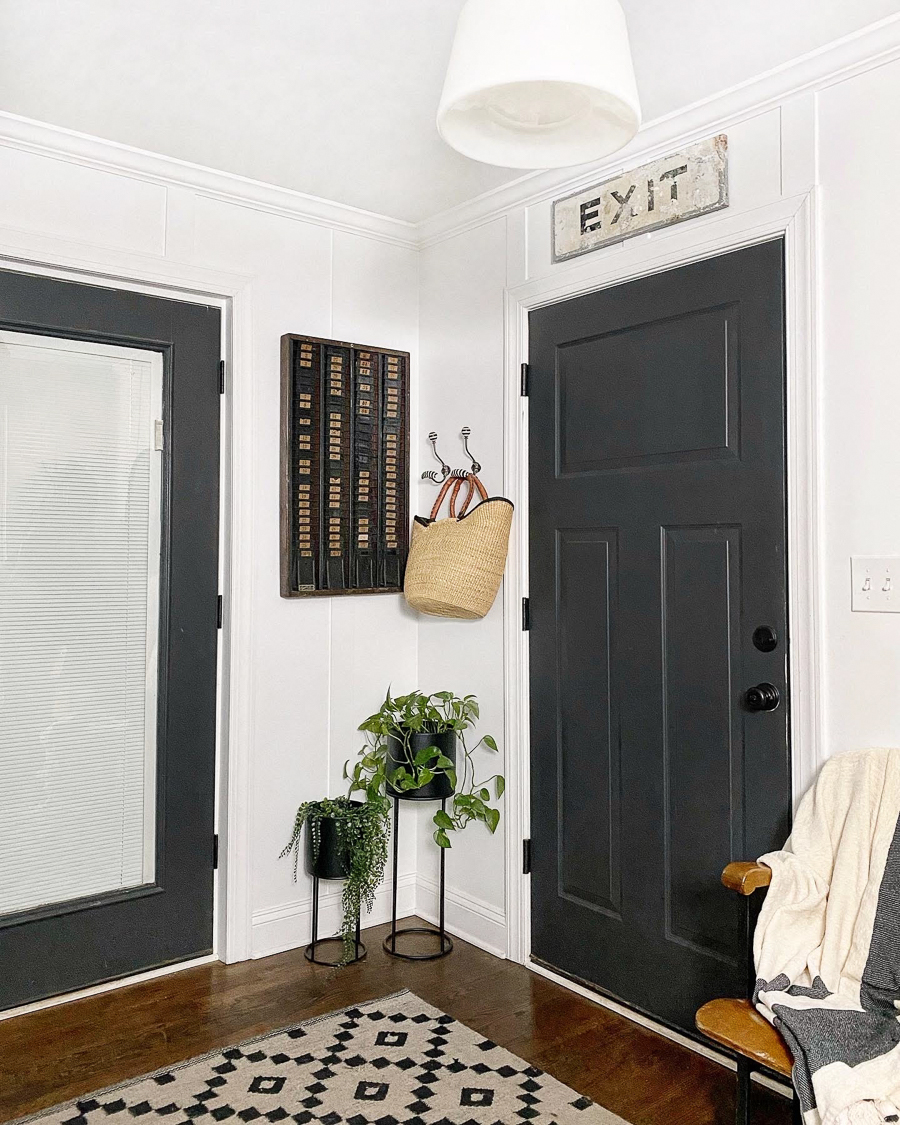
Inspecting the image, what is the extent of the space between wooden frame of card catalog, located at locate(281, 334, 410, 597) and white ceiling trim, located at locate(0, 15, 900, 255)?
42cm

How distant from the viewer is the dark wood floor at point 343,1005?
7.16 ft

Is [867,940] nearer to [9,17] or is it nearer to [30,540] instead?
[30,540]

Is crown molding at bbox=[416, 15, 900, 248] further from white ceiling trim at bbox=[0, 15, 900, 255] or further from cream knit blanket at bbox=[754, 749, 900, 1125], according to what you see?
cream knit blanket at bbox=[754, 749, 900, 1125]

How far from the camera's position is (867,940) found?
73.3 inches

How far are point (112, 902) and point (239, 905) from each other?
1.24 feet

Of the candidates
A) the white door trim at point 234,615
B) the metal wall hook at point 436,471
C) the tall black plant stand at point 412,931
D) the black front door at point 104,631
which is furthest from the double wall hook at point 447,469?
the tall black plant stand at point 412,931

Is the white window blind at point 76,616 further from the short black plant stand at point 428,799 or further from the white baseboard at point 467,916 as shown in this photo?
the white baseboard at point 467,916

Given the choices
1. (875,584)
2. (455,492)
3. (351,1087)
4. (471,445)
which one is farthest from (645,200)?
(351,1087)

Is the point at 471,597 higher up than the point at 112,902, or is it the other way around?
the point at 471,597

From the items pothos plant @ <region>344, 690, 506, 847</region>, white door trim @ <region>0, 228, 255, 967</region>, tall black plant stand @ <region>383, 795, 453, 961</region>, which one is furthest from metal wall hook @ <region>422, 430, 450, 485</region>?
tall black plant stand @ <region>383, 795, 453, 961</region>

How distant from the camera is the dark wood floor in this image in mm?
2184

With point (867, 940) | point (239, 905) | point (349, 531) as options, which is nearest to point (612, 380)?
point (349, 531)

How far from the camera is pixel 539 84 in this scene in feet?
4.86

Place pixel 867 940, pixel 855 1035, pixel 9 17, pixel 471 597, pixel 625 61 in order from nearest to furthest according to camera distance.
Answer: pixel 625 61 < pixel 855 1035 < pixel 867 940 < pixel 9 17 < pixel 471 597
